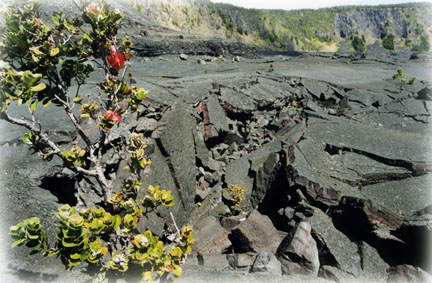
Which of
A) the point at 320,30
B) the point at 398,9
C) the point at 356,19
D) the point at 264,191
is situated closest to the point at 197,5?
the point at 264,191

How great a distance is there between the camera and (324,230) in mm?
3562

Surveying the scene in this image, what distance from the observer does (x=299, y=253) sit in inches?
121

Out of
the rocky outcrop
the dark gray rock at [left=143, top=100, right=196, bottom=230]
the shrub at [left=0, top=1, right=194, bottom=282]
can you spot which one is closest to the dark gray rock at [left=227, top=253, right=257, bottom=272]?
the rocky outcrop

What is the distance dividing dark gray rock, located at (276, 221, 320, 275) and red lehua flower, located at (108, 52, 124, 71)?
110 inches

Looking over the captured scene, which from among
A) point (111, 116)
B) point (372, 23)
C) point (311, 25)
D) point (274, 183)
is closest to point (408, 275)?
point (274, 183)

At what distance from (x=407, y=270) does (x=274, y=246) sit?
150 centimetres

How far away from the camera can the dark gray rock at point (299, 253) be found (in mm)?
3041

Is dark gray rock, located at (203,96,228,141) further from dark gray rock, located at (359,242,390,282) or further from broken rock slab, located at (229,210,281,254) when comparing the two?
dark gray rock, located at (359,242,390,282)

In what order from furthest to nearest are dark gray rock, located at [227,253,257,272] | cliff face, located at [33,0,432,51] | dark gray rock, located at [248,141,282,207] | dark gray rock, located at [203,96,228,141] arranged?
cliff face, located at [33,0,432,51], dark gray rock, located at [203,96,228,141], dark gray rock, located at [248,141,282,207], dark gray rock, located at [227,253,257,272]

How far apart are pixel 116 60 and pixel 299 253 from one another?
2889 mm

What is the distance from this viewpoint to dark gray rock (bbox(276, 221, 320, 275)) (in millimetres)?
3041

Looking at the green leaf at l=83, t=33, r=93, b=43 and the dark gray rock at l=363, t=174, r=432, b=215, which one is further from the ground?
the green leaf at l=83, t=33, r=93, b=43

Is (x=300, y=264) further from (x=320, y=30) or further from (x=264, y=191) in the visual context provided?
(x=320, y=30)

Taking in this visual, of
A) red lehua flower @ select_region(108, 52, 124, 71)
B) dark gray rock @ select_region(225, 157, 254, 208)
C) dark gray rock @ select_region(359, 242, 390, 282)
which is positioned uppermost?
red lehua flower @ select_region(108, 52, 124, 71)
